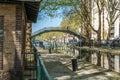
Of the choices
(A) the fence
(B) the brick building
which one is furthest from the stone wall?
(A) the fence

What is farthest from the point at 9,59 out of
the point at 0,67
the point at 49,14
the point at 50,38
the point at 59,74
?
the point at 50,38

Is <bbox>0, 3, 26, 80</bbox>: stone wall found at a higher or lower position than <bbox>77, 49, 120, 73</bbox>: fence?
higher

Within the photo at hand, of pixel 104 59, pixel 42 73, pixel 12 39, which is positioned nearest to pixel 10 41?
pixel 12 39

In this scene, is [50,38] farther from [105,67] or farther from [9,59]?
[9,59]

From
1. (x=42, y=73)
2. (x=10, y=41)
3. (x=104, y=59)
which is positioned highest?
(x=10, y=41)

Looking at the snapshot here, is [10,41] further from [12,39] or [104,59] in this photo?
[104,59]

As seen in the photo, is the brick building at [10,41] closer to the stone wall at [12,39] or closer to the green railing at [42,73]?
the stone wall at [12,39]

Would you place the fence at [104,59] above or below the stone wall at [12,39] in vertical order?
below

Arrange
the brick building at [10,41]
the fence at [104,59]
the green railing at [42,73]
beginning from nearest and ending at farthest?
the green railing at [42,73], the brick building at [10,41], the fence at [104,59]

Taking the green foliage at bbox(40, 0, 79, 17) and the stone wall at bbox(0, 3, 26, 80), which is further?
the green foliage at bbox(40, 0, 79, 17)

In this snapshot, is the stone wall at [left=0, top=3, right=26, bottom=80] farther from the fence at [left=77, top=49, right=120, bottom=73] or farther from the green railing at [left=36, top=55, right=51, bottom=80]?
the fence at [left=77, top=49, right=120, bottom=73]

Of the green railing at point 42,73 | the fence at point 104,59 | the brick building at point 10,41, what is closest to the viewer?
the green railing at point 42,73

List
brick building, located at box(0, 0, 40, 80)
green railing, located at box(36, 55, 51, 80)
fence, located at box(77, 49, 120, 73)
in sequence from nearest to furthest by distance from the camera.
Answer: green railing, located at box(36, 55, 51, 80), brick building, located at box(0, 0, 40, 80), fence, located at box(77, 49, 120, 73)

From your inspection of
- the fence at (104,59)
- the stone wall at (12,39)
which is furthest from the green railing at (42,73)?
the fence at (104,59)
